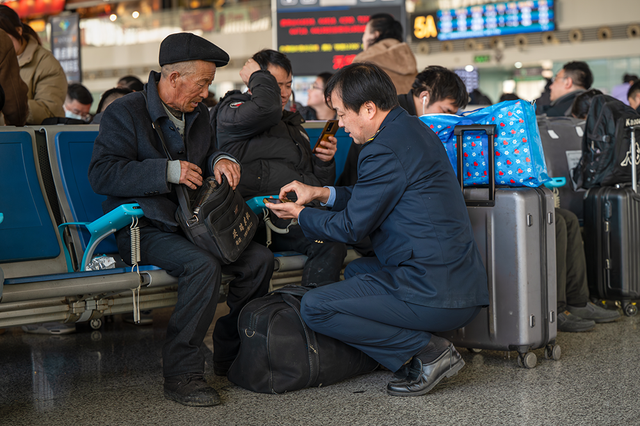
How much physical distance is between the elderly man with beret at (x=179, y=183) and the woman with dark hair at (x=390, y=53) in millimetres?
2117

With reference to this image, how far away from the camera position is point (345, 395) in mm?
2469

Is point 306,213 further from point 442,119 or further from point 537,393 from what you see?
point 537,393

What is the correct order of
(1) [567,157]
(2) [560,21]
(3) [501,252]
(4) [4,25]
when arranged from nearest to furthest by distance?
(3) [501,252]
(4) [4,25]
(1) [567,157]
(2) [560,21]

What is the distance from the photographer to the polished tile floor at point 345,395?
87.1 inches

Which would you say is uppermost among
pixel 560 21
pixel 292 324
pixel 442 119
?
pixel 560 21

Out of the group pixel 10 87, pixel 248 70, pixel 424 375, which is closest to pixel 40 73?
pixel 10 87

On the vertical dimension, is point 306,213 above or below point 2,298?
above

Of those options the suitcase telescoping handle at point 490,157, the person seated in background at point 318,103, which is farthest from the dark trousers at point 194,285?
the person seated in background at point 318,103

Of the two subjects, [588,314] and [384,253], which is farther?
[588,314]

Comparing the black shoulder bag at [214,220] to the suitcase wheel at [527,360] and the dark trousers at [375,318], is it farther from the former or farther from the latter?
the suitcase wheel at [527,360]

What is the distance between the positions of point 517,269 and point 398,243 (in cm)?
66

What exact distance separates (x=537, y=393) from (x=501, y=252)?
621 millimetres

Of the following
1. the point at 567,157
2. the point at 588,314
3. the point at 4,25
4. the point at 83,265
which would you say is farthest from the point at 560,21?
the point at 83,265

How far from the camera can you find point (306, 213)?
2.47m
